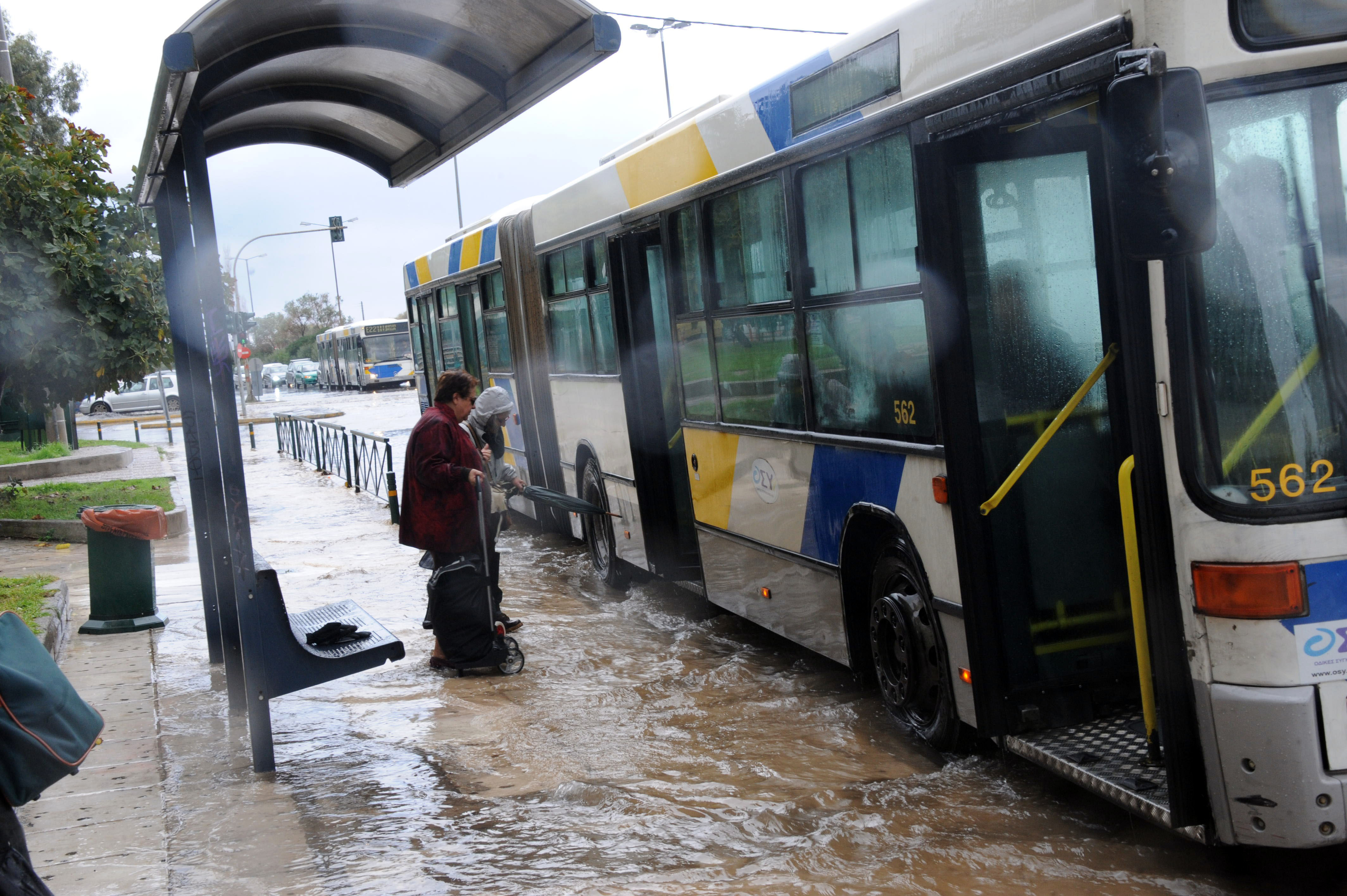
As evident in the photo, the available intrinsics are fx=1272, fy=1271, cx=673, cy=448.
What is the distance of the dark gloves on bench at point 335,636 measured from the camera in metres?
6.43

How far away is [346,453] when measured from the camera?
19062 millimetres

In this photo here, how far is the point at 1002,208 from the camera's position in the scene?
494 centimetres

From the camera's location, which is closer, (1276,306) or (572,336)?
(1276,306)

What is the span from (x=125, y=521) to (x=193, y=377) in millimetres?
2617

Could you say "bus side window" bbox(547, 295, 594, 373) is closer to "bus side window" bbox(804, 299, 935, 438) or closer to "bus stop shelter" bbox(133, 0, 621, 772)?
"bus stop shelter" bbox(133, 0, 621, 772)

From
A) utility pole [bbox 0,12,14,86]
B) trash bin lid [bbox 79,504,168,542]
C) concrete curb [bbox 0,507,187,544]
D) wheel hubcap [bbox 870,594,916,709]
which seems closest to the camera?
wheel hubcap [bbox 870,594,916,709]

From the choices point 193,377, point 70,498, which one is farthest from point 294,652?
point 70,498

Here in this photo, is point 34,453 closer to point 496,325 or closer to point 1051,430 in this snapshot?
point 496,325

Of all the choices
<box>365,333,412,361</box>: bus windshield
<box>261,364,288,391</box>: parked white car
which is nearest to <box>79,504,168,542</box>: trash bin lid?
<box>365,333,412,361</box>: bus windshield

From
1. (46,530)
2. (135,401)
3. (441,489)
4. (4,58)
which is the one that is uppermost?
(4,58)

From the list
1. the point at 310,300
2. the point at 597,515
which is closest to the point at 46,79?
the point at 597,515

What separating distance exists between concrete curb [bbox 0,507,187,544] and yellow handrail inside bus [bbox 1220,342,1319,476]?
13.1 metres

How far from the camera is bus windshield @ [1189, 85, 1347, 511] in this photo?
11.8 ft

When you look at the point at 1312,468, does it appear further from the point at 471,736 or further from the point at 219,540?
Answer: the point at 219,540
